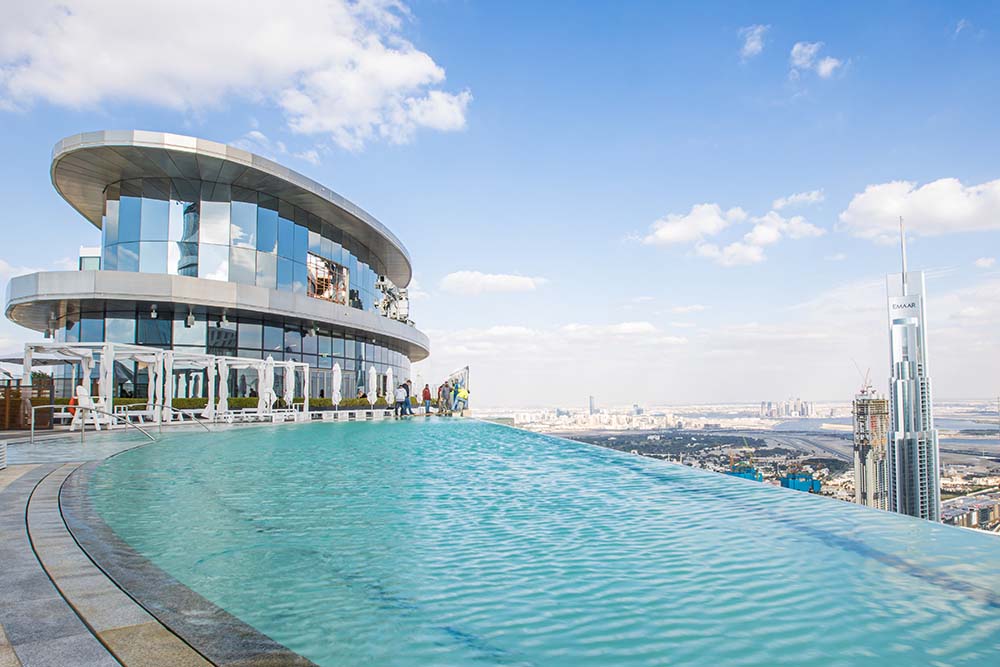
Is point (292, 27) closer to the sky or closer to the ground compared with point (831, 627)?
closer to the sky

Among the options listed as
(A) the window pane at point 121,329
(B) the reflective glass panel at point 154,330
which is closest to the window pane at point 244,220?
(B) the reflective glass panel at point 154,330

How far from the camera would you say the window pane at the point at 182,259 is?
2712cm

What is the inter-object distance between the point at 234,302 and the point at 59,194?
11.6 m

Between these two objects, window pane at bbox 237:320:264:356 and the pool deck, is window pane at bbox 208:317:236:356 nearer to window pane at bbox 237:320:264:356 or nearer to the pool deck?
window pane at bbox 237:320:264:356

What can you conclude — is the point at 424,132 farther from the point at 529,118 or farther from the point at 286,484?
the point at 286,484

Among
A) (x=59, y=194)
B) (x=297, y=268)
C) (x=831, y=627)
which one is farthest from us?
(x=297, y=268)

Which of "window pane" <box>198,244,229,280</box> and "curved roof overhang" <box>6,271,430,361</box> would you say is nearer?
"curved roof overhang" <box>6,271,430,361</box>

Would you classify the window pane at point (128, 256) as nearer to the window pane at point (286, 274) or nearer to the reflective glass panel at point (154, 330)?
the reflective glass panel at point (154, 330)

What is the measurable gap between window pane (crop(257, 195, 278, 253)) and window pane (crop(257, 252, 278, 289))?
1.16ft

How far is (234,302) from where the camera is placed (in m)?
27.0

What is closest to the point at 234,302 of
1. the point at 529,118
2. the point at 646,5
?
the point at 529,118

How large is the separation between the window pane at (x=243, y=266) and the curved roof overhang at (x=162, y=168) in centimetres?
330

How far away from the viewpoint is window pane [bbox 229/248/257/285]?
92.9 ft

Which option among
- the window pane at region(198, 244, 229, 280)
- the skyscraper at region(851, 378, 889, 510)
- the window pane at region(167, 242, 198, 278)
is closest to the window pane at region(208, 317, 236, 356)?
the window pane at region(198, 244, 229, 280)
